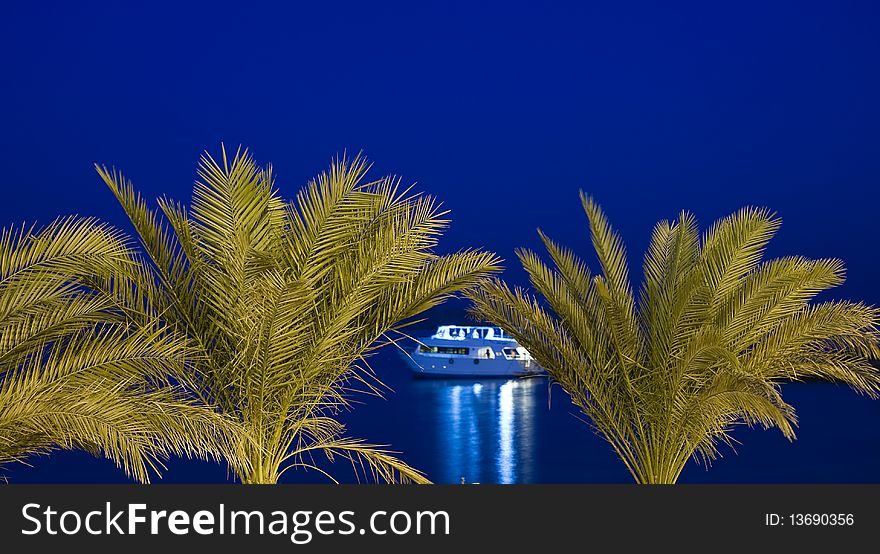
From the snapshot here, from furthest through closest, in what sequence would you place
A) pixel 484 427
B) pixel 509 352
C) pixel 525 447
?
1. pixel 509 352
2. pixel 484 427
3. pixel 525 447

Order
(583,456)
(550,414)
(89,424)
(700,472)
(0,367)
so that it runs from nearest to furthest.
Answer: (89,424), (0,367), (700,472), (583,456), (550,414)

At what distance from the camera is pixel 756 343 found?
833cm

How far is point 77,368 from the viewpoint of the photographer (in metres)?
5.61

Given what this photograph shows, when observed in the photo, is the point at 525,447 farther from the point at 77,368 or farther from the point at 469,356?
the point at 77,368

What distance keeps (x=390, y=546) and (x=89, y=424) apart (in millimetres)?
1927

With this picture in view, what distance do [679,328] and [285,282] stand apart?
3.75m

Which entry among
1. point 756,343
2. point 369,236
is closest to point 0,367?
point 369,236

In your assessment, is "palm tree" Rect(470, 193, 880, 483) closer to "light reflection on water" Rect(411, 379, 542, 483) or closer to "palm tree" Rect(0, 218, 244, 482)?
"palm tree" Rect(0, 218, 244, 482)

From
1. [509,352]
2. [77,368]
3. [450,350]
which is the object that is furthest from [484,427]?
[77,368]

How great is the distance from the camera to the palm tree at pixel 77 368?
531 centimetres

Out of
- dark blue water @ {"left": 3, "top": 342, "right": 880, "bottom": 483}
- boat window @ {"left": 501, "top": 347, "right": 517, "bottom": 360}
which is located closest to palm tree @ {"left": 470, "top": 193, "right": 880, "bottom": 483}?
dark blue water @ {"left": 3, "top": 342, "right": 880, "bottom": 483}

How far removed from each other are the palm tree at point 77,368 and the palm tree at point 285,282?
579mm

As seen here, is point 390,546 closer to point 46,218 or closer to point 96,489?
point 96,489

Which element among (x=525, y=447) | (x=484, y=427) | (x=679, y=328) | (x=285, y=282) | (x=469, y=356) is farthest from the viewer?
(x=469, y=356)
